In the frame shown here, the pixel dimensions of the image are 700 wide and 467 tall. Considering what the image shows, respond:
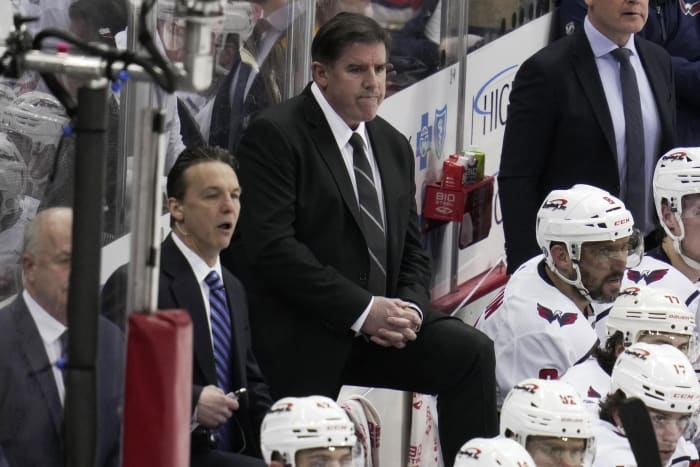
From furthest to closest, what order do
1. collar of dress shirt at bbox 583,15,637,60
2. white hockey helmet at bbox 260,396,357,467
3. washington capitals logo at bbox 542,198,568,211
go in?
collar of dress shirt at bbox 583,15,637,60, washington capitals logo at bbox 542,198,568,211, white hockey helmet at bbox 260,396,357,467

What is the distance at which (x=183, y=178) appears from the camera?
167 inches

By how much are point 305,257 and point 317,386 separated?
1.42ft

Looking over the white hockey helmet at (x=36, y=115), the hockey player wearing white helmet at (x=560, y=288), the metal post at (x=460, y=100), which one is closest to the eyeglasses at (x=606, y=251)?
the hockey player wearing white helmet at (x=560, y=288)

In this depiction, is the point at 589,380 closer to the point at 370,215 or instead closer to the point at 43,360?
the point at 370,215

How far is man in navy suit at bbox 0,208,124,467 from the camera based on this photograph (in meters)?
1.94

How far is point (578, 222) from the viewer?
17.3ft

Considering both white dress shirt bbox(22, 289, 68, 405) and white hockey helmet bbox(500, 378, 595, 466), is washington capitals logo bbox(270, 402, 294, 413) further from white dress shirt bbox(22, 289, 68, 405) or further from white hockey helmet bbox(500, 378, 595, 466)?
white dress shirt bbox(22, 289, 68, 405)

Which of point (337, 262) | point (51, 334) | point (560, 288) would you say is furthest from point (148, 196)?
point (560, 288)

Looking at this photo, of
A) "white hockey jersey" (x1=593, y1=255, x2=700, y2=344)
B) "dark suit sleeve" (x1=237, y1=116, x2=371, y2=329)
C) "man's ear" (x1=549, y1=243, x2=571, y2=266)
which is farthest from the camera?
"white hockey jersey" (x1=593, y1=255, x2=700, y2=344)

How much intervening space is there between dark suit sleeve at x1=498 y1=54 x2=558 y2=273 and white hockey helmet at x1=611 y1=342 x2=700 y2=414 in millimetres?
1536

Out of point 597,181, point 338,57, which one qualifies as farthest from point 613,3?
point 338,57

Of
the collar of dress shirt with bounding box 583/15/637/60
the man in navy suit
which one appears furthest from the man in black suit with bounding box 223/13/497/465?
the man in navy suit

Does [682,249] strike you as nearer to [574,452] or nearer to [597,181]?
[597,181]

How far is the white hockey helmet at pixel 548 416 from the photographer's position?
4.13 metres
